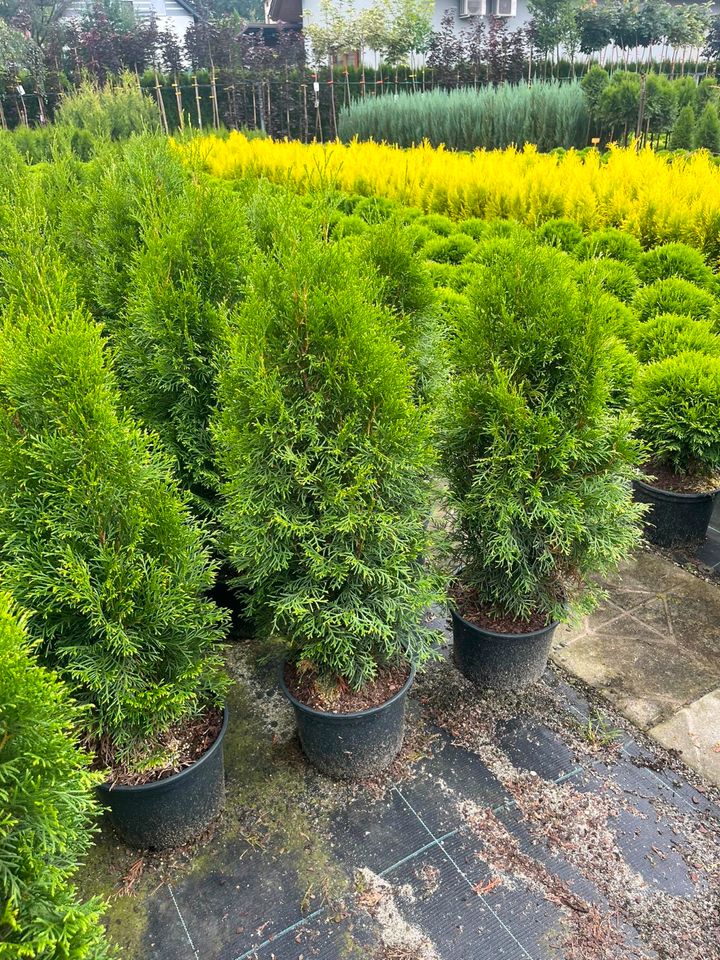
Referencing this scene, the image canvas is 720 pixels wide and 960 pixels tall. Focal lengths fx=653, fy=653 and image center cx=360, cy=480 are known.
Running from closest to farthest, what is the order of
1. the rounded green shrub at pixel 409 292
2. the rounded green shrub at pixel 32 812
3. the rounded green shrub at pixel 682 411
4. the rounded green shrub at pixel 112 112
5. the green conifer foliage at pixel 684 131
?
the rounded green shrub at pixel 32 812, the rounded green shrub at pixel 409 292, the rounded green shrub at pixel 682 411, the green conifer foliage at pixel 684 131, the rounded green shrub at pixel 112 112

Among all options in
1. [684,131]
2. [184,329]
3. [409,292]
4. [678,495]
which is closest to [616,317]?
[678,495]

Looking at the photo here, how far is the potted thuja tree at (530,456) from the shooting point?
2959 millimetres

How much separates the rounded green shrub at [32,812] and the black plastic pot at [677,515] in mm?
3946

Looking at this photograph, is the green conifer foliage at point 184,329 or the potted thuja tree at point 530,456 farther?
the green conifer foliage at point 184,329

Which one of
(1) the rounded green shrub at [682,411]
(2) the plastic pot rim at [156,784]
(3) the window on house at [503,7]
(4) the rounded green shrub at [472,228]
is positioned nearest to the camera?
(2) the plastic pot rim at [156,784]

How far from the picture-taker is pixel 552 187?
26.4 ft

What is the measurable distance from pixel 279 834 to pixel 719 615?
2877 millimetres

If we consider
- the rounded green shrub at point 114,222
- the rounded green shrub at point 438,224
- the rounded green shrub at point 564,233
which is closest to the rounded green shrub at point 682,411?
the rounded green shrub at point 564,233

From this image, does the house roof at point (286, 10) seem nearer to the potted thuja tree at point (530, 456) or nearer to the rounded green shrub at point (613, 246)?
the rounded green shrub at point (613, 246)

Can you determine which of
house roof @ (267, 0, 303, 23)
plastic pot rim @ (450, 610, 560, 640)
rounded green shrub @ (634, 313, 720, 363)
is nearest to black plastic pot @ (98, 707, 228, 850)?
plastic pot rim @ (450, 610, 560, 640)

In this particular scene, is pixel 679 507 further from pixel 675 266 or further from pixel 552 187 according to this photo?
pixel 552 187

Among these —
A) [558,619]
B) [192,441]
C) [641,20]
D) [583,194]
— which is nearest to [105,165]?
[192,441]

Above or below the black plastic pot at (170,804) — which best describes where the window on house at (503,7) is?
above

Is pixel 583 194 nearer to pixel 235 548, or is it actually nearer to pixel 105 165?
pixel 105 165
